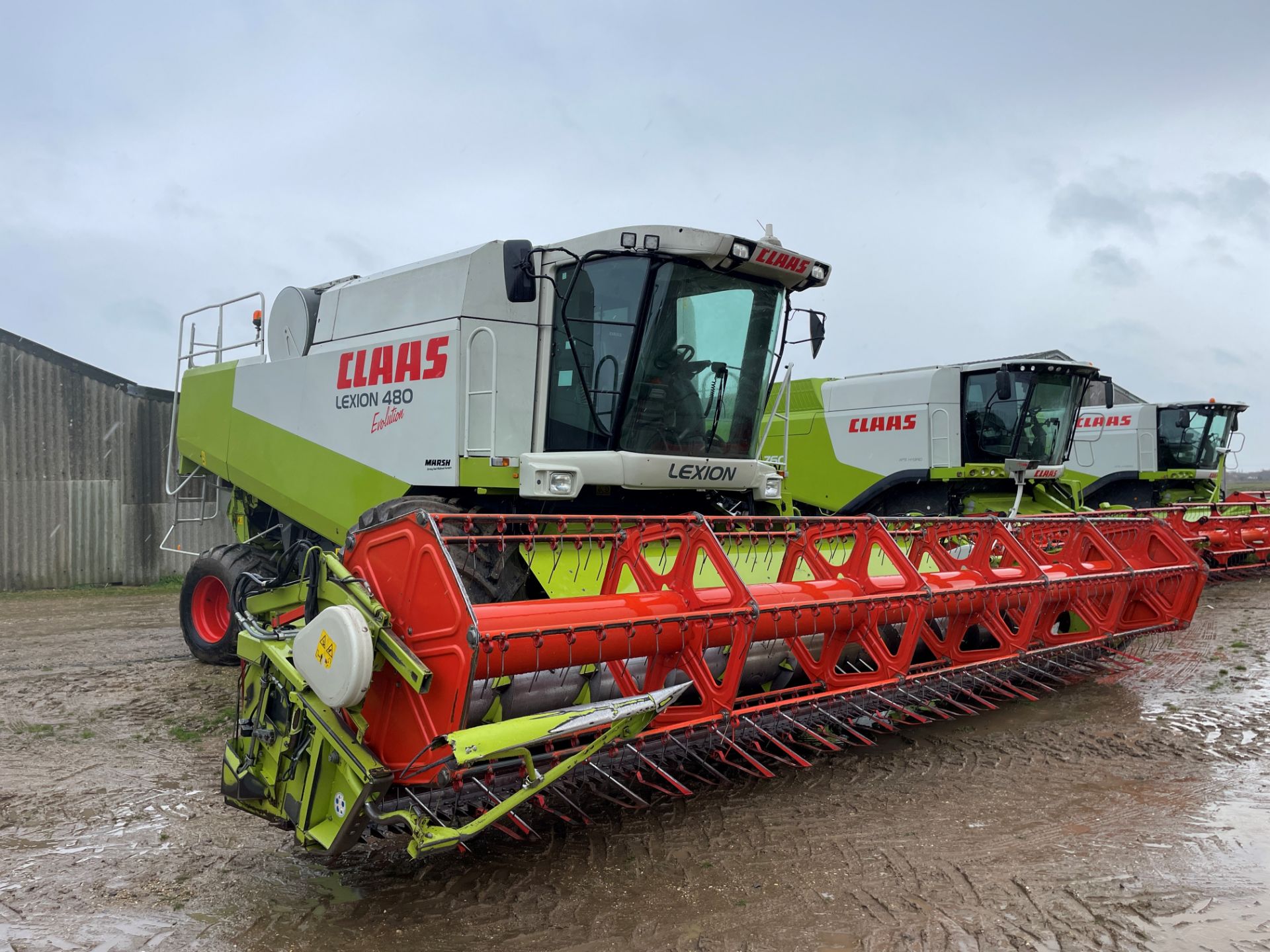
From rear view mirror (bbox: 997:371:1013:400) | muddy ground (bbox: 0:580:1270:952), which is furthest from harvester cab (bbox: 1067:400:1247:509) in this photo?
muddy ground (bbox: 0:580:1270:952)

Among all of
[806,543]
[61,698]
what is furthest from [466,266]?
[61,698]

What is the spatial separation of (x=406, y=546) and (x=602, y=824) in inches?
52.1

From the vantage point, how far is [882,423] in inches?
442

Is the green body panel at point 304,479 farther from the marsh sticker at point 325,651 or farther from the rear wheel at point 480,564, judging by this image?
the marsh sticker at point 325,651

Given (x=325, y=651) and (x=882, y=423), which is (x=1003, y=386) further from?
(x=325, y=651)

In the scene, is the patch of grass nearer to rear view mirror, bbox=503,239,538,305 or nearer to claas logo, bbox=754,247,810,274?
rear view mirror, bbox=503,239,538,305

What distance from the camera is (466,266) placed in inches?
208

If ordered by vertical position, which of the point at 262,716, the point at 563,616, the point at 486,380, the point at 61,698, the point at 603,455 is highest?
the point at 486,380

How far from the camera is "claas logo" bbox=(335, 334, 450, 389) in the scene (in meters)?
5.28

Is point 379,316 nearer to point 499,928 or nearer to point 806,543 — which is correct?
point 806,543

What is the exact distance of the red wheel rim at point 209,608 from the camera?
6.84 meters

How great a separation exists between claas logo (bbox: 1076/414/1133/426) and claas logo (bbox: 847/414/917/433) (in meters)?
5.45

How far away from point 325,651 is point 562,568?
1.63 meters

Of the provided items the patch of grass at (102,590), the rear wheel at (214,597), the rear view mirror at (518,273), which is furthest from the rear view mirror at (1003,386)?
the patch of grass at (102,590)
